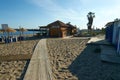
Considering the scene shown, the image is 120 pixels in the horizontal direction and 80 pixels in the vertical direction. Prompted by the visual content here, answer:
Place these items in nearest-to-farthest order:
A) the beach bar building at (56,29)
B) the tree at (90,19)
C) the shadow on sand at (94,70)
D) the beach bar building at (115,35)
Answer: the shadow on sand at (94,70), the beach bar building at (115,35), the beach bar building at (56,29), the tree at (90,19)

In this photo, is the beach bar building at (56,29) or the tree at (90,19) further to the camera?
the tree at (90,19)

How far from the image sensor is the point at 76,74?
25.6 ft

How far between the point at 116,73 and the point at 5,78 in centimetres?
571

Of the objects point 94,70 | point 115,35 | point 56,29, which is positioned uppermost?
point 56,29

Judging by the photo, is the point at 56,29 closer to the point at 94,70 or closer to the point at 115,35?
the point at 115,35

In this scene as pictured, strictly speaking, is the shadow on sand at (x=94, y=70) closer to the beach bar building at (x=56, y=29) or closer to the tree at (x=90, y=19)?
the beach bar building at (x=56, y=29)

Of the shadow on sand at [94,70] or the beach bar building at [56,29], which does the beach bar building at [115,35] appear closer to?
the shadow on sand at [94,70]

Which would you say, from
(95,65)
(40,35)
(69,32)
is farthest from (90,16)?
(95,65)

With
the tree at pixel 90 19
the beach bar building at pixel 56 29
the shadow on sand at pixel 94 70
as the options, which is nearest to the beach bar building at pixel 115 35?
the shadow on sand at pixel 94 70

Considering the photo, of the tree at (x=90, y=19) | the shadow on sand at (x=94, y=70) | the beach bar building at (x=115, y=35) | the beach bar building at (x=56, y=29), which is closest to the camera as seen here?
the shadow on sand at (x=94, y=70)

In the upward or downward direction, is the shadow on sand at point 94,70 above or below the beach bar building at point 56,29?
below

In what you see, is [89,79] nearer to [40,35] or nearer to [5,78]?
[5,78]

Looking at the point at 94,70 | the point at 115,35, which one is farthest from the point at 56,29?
the point at 94,70

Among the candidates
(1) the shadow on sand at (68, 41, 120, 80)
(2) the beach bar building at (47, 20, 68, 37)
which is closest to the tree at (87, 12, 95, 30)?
(2) the beach bar building at (47, 20, 68, 37)
